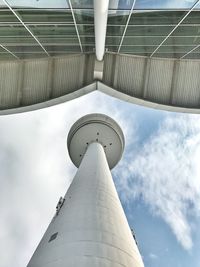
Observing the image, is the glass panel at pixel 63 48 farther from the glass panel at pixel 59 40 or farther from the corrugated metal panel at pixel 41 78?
the corrugated metal panel at pixel 41 78

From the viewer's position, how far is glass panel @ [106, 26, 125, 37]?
18611mm

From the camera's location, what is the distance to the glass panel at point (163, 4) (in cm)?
1547

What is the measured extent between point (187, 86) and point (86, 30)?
7725 millimetres

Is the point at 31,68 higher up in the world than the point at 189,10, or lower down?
lower down

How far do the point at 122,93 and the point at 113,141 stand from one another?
863cm

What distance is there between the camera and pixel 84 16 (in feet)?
56.3

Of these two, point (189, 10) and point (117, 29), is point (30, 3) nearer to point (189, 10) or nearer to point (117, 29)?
point (117, 29)

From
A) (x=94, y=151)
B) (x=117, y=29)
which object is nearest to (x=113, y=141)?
(x=94, y=151)

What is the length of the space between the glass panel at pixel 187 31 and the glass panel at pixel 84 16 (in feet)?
13.8

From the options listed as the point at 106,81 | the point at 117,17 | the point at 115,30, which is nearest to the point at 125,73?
the point at 106,81

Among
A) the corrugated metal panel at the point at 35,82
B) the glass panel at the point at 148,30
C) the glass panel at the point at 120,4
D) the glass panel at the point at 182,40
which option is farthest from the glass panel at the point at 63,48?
the glass panel at the point at 120,4

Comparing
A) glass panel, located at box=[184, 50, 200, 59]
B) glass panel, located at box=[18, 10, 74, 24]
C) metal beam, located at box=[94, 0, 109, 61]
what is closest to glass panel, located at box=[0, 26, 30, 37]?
glass panel, located at box=[18, 10, 74, 24]

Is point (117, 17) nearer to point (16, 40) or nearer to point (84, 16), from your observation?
point (84, 16)

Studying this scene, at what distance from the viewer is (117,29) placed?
18.9m
